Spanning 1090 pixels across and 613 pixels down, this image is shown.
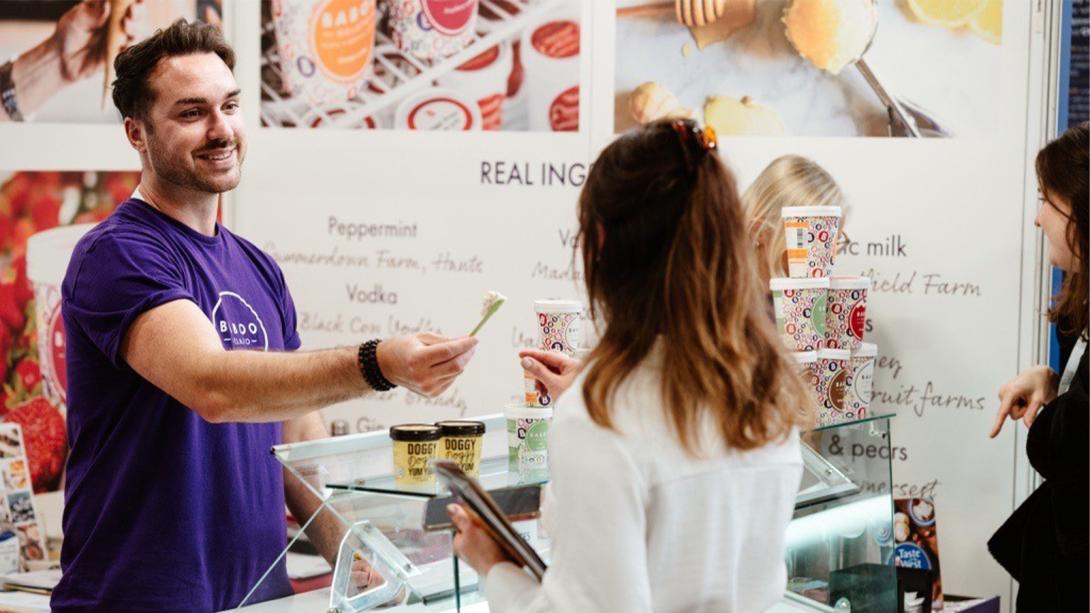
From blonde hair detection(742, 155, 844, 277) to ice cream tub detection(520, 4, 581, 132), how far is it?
25.6 inches

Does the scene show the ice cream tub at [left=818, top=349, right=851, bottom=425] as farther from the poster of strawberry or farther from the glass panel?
the poster of strawberry

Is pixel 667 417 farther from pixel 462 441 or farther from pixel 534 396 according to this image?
pixel 534 396

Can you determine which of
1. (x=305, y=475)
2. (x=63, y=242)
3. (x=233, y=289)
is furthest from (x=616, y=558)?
(x=63, y=242)

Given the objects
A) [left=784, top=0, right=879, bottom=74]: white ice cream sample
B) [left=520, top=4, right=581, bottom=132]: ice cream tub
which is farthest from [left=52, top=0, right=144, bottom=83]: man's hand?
[left=784, top=0, right=879, bottom=74]: white ice cream sample

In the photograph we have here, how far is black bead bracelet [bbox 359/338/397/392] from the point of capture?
7.54 ft

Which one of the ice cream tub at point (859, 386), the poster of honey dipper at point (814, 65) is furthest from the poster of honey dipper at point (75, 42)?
the ice cream tub at point (859, 386)

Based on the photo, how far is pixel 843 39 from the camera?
3.55 metres

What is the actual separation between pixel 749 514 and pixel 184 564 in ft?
4.46

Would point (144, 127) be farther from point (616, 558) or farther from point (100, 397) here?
point (616, 558)

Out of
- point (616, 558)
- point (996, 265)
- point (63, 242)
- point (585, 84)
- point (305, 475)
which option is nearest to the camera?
point (616, 558)

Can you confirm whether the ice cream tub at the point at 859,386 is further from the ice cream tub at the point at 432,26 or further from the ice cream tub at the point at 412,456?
the ice cream tub at the point at 432,26

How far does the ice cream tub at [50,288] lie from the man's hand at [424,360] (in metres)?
2.61

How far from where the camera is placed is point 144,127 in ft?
9.24

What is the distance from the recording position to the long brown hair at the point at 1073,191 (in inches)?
104
